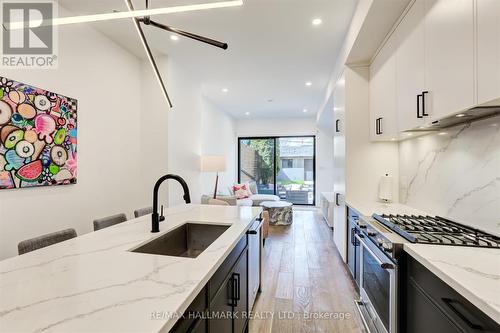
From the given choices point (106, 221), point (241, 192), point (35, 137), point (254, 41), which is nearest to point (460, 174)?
point (254, 41)

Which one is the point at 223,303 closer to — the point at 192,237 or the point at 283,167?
the point at 192,237

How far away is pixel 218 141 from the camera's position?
6.01 metres

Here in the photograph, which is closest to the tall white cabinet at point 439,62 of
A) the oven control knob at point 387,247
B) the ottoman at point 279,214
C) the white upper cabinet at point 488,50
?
the white upper cabinet at point 488,50

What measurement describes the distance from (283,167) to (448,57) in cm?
617

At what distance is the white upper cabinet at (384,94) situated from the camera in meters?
2.16

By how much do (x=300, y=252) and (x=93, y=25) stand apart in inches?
159

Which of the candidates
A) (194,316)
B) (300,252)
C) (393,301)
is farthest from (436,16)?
(300,252)

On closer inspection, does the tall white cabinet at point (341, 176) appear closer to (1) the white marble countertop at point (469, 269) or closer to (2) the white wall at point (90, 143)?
(1) the white marble countertop at point (469, 269)

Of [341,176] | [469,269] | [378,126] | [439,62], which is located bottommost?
[469,269]

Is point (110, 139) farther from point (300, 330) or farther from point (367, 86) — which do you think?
point (367, 86)

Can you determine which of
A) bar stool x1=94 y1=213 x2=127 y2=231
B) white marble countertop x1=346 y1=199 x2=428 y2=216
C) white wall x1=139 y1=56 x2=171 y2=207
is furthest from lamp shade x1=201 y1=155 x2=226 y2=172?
white marble countertop x1=346 y1=199 x2=428 y2=216

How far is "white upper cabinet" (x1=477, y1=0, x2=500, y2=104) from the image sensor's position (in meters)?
1.06

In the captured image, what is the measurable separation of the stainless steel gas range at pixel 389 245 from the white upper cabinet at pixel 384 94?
0.93 m

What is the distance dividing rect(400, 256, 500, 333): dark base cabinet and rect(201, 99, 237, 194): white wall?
4.01m
